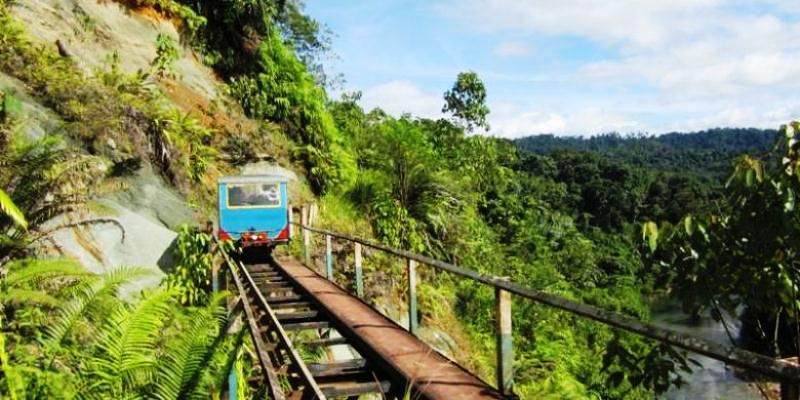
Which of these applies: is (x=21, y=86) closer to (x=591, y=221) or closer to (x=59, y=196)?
(x=59, y=196)

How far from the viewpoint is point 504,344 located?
4621 millimetres

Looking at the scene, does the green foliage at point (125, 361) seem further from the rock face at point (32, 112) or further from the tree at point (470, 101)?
the tree at point (470, 101)

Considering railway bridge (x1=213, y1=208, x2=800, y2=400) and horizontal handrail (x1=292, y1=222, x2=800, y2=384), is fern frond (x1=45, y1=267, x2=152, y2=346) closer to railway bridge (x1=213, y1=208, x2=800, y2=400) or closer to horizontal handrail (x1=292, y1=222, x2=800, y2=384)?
railway bridge (x1=213, y1=208, x2=800, y2=400)

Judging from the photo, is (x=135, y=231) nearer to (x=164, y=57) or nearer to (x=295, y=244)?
(x=295, y=244)

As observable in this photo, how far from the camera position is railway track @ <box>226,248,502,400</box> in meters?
4.71

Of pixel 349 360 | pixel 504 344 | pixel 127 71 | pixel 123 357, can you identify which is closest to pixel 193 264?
pixel 349 360

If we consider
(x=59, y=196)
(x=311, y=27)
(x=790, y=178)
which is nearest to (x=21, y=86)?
(x=59, y=196)

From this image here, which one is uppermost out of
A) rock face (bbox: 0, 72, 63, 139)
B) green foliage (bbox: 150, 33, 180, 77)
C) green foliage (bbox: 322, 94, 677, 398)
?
green foliage (bbox: 150, 33, 180, 77)

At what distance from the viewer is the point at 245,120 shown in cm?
2036

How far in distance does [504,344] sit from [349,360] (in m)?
1.97

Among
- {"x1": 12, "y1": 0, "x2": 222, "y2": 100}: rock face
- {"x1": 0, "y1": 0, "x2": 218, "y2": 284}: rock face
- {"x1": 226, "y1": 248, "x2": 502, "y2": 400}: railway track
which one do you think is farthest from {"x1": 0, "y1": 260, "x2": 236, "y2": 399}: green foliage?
{"x1": 12, "y1": 0, "x2": 222, "y2": 100}: rock face

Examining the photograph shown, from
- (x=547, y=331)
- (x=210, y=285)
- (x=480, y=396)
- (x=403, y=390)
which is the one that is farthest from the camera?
(x=547, y=331)

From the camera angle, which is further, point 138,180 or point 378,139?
point 378,139

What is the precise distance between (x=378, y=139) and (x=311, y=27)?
11.5m
